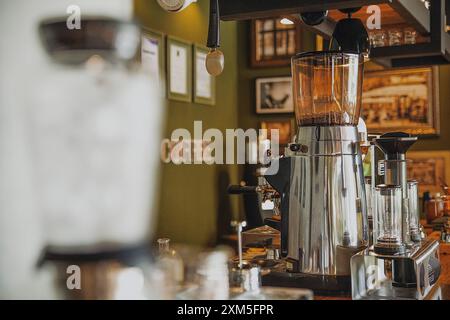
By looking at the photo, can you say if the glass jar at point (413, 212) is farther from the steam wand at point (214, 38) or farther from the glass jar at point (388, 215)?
the steam wand at point (214, 38)

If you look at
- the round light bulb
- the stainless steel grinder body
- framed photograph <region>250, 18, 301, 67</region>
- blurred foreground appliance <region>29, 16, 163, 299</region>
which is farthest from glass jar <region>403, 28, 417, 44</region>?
framed photograph <region>250, 18, 301, 67</region>

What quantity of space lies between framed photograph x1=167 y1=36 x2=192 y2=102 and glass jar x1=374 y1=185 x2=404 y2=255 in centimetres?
238

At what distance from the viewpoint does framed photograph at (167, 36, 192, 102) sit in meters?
3.49

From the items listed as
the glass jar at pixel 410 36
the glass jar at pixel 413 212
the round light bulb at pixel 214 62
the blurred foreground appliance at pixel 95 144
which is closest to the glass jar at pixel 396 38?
the glass jar at pixel 410 36

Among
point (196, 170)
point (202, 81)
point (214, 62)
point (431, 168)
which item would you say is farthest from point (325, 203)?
point (431, 168)

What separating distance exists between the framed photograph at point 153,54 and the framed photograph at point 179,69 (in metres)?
0.09

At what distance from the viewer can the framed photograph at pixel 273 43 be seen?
449cm

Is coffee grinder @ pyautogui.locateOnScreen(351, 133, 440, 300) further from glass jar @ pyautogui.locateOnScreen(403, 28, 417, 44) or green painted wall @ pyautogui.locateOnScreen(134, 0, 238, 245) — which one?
green painted wall @ pyautogui.locateOnScreen(134, 0, 238, 245)

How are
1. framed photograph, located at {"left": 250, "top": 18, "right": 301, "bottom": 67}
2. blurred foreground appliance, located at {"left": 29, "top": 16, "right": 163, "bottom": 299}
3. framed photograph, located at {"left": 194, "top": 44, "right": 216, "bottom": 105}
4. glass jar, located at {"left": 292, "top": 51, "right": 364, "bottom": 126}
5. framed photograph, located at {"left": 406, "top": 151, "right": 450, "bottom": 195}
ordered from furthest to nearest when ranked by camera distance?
1. framed photograph, located at {"left": 250, "top": 18, "right": 301, "bottom": 67}
2. framed photograph, located at {"left": 406, "top": 151, "right": 450, "bottom": 195}
3. framed photograph, located at {"left": 194, "top": 44, "right": 216, "bottom": 105}
4. blurred foreground appliance, located at {"left": 29, "top": 16, "right": 163, "bottom": 299}
5. glass jar, located at {"left": 292, "top": 51, "right": 364, "bottom": 126}

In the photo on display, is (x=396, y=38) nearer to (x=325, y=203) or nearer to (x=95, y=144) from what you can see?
(x=325, y=203)

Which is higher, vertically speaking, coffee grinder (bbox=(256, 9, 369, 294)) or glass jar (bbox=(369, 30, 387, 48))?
glass jar (bbox=(369, 30, 387, 48))

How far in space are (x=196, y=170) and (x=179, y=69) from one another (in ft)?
2.25

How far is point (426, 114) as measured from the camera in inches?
159

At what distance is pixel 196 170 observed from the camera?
12.6 ft
